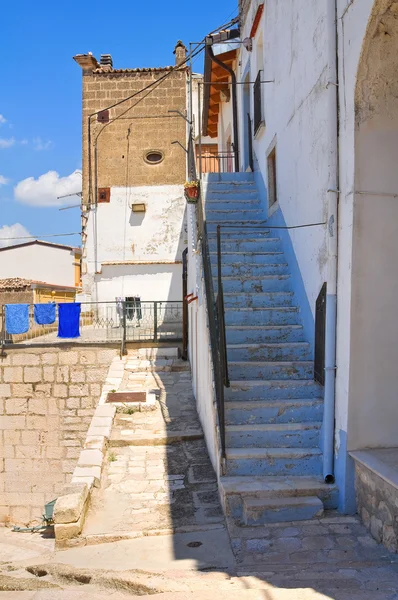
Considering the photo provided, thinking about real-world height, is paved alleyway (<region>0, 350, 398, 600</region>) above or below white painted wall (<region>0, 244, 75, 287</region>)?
below

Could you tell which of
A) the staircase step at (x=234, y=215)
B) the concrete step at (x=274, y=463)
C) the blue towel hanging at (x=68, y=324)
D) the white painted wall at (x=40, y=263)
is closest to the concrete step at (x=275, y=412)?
the concrete step at (x=274, y=463)

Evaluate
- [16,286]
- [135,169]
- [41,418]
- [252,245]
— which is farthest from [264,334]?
[135,169]

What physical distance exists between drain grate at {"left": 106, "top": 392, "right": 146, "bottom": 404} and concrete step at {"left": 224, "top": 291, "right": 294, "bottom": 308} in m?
2.84

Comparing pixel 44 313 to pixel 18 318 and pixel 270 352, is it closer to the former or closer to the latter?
pixel 18 318

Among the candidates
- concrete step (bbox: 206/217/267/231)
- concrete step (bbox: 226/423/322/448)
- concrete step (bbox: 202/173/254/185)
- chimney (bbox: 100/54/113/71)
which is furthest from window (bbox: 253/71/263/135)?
chimney (bbox: 100/54/113/71)

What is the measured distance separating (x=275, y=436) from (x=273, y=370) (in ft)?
3.02

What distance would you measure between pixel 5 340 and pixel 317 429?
9142mm

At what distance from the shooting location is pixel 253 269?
8086mm

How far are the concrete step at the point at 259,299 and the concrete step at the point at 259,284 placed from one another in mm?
208

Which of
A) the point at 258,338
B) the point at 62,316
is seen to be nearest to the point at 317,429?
the point at 258,338

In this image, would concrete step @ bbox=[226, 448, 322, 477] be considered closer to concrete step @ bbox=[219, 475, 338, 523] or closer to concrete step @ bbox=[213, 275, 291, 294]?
concrete step @ bbox=[219, 475, 338, 523]

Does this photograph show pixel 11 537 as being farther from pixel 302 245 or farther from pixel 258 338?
pixel 302 245

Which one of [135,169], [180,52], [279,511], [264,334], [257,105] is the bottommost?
[279,511]

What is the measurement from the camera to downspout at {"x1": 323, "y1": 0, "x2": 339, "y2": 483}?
5137 millimetres
